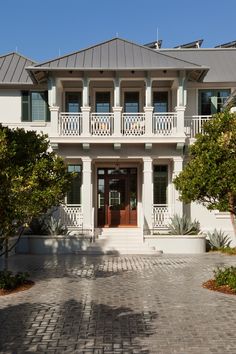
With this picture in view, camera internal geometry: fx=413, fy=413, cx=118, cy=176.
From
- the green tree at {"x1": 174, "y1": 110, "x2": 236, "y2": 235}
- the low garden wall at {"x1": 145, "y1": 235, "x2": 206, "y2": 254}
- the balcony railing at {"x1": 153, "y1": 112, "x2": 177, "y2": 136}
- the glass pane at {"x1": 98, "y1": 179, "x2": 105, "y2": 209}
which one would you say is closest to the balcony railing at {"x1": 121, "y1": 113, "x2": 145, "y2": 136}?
the balcony railing at {"x1": 153, "y1": 112, "x2": 177, "y2": 136}

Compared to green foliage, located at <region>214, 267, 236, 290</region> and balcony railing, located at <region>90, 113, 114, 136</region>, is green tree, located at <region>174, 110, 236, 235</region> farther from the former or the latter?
balcony railing, located at <region>90, 113, 114, 136</region>

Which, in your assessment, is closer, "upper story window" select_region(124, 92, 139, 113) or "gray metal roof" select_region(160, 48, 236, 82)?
"upper story window" select_region(124, 92, 139, 113)

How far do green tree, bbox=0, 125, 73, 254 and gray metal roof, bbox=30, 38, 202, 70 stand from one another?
27.5 ft

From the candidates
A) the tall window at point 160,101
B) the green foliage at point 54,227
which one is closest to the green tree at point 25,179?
the green foliage at point 54,227

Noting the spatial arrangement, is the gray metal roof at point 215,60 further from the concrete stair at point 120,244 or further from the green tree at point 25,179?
the green tree at point 25,179

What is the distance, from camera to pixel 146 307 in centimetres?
871

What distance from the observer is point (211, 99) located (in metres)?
20.5

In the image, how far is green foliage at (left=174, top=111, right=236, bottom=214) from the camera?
9836mm

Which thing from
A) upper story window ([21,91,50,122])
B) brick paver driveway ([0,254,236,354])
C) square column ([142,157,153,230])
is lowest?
brick paver driveway ([0,254,236,354])

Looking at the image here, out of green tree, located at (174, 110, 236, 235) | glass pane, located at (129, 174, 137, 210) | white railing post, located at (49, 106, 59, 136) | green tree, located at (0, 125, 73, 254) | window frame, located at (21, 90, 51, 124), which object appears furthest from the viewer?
glass pane, located at (129, 174, 137, 210)

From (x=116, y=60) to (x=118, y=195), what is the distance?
21.9 ft

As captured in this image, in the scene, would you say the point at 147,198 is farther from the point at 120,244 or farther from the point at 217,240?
A: the point at 217,240

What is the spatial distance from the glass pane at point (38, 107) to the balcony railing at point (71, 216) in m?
4.75

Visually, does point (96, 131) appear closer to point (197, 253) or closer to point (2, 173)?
point (197, 253)
